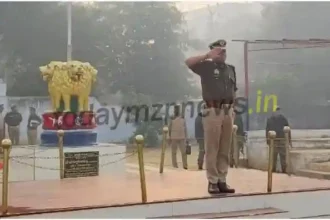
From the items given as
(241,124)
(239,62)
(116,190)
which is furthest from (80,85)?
(239,62)

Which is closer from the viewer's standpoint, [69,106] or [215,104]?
[215,104]

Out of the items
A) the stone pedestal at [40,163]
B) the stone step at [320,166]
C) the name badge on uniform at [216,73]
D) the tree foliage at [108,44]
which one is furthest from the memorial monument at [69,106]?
the tree foliage at [108,44]

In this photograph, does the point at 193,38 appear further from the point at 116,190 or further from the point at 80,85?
the point at 116,190

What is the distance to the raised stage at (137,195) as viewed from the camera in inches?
169

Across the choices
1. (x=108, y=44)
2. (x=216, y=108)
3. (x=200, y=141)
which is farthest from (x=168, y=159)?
(x=216, y=108)

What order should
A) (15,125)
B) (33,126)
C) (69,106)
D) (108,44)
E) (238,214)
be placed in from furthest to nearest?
(108,44) → (33,126) → (15,125) → (69,106) → (238,214)

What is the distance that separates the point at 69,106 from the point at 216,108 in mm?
2952

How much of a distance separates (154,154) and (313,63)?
12.6 ft

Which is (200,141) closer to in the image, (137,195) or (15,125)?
(15,125)

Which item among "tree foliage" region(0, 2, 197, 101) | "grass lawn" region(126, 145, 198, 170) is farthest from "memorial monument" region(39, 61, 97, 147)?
"tree foliage" region(0, 2, 197, 101)

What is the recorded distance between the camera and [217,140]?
15.8 ft

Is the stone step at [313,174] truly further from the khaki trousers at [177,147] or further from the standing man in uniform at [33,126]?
the standing man in uniform at [33,126]

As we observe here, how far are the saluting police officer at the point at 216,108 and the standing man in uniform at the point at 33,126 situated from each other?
18.8ft

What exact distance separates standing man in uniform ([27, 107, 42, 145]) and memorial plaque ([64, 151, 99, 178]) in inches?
134
